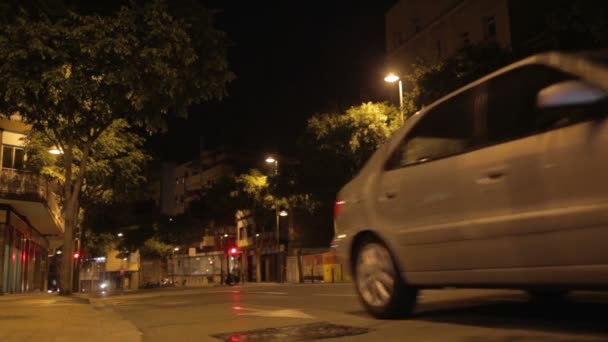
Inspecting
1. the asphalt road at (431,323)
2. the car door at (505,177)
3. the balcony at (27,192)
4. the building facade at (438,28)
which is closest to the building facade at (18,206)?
the balcony at (27,192)

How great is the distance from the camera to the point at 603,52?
4.26 metres

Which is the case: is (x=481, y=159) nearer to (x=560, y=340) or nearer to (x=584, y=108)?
(x=584, y=108)

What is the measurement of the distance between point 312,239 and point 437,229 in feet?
165

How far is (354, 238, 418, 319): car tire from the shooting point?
5469 mm

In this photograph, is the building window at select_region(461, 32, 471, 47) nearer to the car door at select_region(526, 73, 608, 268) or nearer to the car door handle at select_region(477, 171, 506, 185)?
the car door handle at select_region(477, 171, 506, 185)

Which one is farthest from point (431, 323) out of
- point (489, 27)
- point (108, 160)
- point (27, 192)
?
point (489, 27)

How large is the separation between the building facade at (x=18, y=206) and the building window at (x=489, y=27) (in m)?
24.8

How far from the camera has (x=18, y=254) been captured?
3225cm

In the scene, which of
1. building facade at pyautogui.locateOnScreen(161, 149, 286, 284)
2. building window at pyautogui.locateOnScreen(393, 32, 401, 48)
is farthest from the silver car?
building window at pyautogui.locateOnScreen(393, 32, 401, 48)

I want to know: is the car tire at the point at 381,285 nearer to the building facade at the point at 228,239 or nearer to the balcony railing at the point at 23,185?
the balcony railing at the point at 23,185

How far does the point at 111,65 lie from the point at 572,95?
13.0 meters

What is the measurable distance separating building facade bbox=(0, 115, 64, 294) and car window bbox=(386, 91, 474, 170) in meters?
23.0

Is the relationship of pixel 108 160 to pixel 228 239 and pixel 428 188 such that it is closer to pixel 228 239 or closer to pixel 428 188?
pixel 428 188

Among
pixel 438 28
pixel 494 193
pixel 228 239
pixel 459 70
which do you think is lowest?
pixel 494 193
